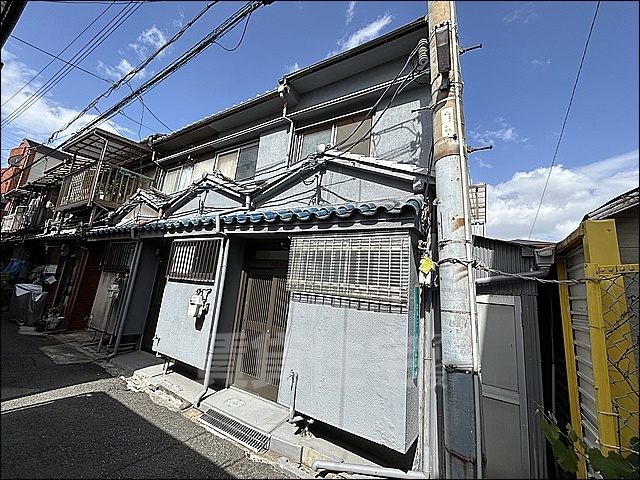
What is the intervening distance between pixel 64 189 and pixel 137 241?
6983mm

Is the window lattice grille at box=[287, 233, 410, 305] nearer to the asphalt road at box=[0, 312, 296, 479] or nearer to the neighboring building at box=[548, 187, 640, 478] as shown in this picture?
the neighboring building at box=[548, 187, 640, 478]

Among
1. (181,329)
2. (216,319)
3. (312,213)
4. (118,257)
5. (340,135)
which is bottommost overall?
(181,329)

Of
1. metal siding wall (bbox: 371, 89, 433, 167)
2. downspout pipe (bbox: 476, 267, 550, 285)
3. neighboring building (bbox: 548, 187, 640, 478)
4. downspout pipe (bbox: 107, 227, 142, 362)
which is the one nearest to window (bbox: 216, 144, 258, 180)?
downspout pipe (bbox: 107, 227, 142, 362)

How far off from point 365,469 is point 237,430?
80.8 inches

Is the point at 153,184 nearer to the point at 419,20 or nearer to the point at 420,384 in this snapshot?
the point at 419,20

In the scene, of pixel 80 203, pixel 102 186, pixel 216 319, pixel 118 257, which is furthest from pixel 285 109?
pixel 80 203

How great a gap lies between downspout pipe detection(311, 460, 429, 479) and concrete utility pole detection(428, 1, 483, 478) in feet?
5.16

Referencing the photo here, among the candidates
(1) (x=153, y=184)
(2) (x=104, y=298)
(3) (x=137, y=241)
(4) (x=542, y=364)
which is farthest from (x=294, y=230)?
(1) (x=153, y=184)

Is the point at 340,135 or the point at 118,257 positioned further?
the point at 118,257

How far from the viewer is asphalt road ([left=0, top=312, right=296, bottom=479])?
8.10ft

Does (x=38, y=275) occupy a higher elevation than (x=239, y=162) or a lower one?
lower

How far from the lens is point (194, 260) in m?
6.01

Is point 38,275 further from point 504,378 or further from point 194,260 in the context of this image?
point 504,378

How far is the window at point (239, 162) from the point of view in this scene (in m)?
8.02
